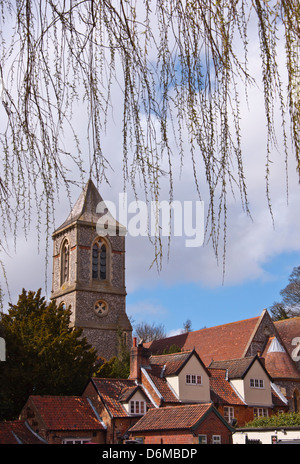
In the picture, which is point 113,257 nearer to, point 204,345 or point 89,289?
point 89,289

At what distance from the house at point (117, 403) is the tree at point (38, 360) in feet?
4.35

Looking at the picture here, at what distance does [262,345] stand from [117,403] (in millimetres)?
13641

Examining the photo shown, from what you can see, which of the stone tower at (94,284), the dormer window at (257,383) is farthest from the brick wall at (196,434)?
the stone tower at (94,284)

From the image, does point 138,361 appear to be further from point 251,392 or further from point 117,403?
point 251,392

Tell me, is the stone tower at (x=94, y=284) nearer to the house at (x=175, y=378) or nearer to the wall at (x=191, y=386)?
the house at (x=175, y=378)

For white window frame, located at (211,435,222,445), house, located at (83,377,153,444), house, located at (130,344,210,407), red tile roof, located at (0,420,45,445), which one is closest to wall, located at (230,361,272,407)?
house, located at (130,344,210,407)

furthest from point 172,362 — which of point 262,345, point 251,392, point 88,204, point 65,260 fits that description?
point 88,204

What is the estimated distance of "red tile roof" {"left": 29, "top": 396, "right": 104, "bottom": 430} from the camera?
897 inches

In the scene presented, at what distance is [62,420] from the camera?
2308 centimetres
